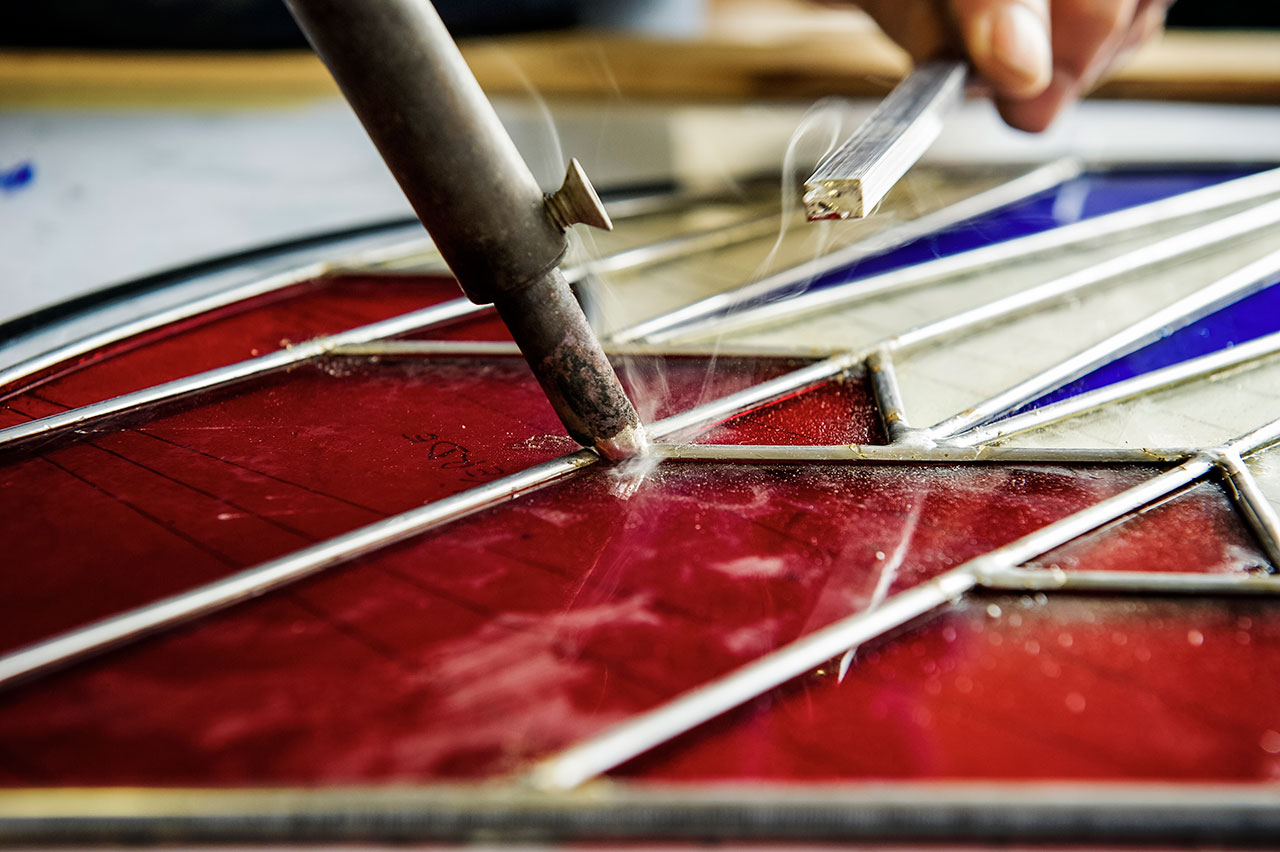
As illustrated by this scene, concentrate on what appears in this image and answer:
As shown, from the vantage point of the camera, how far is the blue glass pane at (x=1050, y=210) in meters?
1.03

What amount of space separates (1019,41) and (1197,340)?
1.19ft

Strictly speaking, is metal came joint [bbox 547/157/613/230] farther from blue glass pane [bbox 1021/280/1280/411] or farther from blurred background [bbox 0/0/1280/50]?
blurred background [bbox 0/0/1280/50]

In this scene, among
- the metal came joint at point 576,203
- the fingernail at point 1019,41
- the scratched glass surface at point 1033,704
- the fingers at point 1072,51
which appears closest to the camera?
the scratched glass surface at point 1033,704

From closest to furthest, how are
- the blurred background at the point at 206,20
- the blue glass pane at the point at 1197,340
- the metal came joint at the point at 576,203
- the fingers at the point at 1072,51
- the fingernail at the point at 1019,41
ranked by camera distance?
the metal came joint at the point at 576,203 → the blue glass pane at the point at 1197,340 → the fingernail at the point at 1019,41 → the fingers at the point at 1072,51 → the blurred background at the point at 206,20

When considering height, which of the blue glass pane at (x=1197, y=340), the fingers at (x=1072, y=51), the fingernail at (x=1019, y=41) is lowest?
the blue glass pane at (x=1197, y=340)

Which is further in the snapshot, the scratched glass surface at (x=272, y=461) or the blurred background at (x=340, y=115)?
the blurred background at (x=340, y=115)

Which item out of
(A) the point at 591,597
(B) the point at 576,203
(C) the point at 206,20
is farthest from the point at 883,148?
(C) the point at 206,20

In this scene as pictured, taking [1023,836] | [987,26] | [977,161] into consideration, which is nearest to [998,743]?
[1023,836]

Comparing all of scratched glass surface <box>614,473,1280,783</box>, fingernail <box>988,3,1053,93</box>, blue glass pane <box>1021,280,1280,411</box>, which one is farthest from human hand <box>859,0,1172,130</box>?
scratched glass surface <box>614,473,1280,783</box>

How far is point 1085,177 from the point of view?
1281 mm

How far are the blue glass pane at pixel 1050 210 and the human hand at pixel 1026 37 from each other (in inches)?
4.2

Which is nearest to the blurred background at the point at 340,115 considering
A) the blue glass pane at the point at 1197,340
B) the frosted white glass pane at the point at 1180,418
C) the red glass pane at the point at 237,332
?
the red glass pane at the point at 237,332

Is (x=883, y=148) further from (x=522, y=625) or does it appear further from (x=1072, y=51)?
(x=1072, y=51)

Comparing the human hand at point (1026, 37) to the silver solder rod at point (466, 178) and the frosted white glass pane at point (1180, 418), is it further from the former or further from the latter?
the silver solder rod at point (466, 178)
